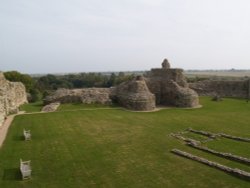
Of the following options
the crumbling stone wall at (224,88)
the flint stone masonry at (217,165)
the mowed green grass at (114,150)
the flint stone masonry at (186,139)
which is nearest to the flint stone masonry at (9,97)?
the mowed green grass at (114,150)

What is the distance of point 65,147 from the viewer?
15008 millimetres

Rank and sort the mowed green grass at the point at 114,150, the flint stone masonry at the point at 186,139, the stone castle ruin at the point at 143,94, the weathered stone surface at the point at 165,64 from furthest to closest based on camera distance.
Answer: the weathered stone surface at the point at 165,64
the stone castle ruin at the point at 143,94
the flint stone masonry at the point at 186,139
the mowed green grass at the point at 114,150

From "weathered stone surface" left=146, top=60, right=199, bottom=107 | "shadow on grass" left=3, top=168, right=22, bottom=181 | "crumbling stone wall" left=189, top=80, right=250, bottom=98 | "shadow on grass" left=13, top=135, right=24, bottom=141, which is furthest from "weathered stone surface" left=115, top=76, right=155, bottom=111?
"shadow on grass" left=3, top=168, right=22, bottom=181

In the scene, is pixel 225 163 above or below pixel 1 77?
below

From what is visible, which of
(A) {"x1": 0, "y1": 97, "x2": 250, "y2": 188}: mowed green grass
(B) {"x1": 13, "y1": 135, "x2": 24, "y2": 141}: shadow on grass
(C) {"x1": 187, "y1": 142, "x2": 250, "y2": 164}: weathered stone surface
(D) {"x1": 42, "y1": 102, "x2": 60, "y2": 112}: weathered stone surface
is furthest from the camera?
(D) {"x1": 42, "y1": 102, "x2": 60, "y2": 112}: weathered stone surface

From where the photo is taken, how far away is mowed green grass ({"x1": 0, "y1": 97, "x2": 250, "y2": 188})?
35.3 feet

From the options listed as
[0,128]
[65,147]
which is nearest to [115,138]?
[65,147]

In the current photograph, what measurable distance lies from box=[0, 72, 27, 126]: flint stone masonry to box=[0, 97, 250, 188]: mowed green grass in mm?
1691

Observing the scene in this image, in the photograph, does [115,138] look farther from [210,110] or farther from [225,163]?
[210,110]

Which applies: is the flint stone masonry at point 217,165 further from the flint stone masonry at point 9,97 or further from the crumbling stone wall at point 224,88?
the crumbling stone wall at point 224,88

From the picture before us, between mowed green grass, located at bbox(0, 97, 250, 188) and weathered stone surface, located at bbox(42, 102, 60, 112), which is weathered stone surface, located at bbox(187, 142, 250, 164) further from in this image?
weathered stone surface, located at bbox(42, 102, 60, 112)

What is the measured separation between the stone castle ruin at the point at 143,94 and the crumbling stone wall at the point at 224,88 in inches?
358

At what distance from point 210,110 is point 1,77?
22.7 metres

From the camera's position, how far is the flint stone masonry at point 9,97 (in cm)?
2283
